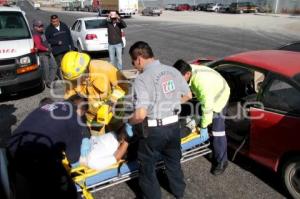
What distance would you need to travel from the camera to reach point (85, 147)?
4277 mm

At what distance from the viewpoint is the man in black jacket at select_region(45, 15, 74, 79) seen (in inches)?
367

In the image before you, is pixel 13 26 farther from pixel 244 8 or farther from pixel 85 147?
pixel 244 8

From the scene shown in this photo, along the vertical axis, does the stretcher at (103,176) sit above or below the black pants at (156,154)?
below

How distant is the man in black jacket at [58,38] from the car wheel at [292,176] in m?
7.04

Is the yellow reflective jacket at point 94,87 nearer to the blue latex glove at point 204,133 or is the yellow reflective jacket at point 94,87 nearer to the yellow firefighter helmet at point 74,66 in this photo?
the yellow firefighter helmet at point 74,66

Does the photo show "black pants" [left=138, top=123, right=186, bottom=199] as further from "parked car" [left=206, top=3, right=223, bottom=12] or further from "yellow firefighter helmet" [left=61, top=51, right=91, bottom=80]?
"parked car" [left=206, top=3, right=223, bottom=12]

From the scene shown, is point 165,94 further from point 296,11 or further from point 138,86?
point 296,11

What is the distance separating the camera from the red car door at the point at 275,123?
391 centimetres

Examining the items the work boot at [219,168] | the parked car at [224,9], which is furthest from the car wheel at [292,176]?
the parked car at [224,9]

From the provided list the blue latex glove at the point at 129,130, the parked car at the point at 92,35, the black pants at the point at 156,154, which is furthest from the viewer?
the parked car at the point at 92,35

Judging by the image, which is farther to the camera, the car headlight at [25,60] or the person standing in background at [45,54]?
the person standing in background at [45,54]

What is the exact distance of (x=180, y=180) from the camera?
4047 mm

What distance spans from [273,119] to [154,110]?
1.58 m

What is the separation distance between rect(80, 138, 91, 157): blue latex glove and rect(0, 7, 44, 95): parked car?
4.10 meters
